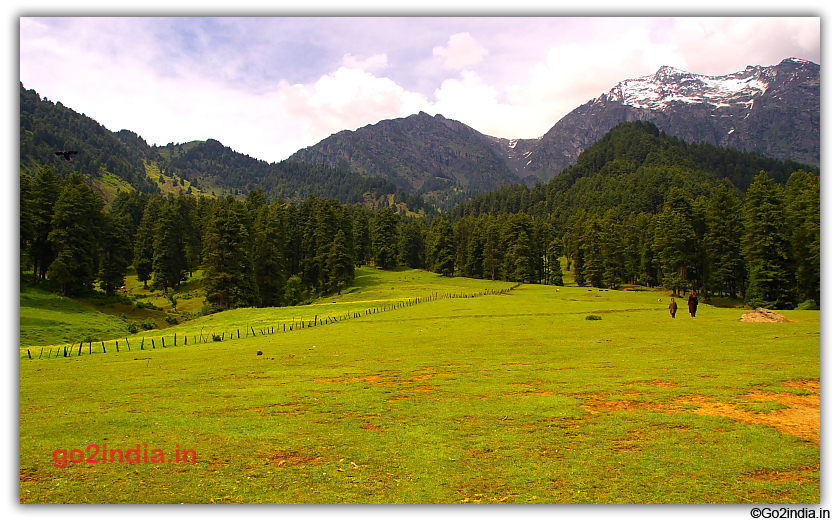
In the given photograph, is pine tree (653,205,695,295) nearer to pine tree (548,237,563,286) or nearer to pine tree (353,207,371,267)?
pine tree (548,237,563,286)

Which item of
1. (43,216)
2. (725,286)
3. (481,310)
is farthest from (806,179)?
(43,216)

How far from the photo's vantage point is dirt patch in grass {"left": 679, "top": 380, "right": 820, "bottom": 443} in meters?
12.2

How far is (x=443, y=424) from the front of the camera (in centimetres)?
1288

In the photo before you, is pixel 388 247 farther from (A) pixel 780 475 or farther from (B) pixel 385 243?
(A) pixel 780 475

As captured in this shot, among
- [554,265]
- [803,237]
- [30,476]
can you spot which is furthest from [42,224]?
[554,265]

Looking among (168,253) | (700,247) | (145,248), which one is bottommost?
(168,253)

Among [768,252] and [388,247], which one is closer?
[768,252]

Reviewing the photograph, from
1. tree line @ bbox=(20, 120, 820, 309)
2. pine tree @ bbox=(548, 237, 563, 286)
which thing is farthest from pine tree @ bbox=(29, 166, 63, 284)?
pine tree @ bbox=(548, 237, 563, 286)

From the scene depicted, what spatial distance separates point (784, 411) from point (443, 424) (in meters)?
9.75

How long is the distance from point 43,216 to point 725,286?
11345 centimetres

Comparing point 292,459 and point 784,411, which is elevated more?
point 784,411

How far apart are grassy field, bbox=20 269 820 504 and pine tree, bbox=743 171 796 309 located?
→ 40.8 metres

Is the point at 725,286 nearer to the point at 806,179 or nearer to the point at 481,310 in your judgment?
the point at 806,179

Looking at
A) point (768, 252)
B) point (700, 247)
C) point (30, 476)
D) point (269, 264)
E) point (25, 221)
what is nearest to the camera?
point (30, 476)
